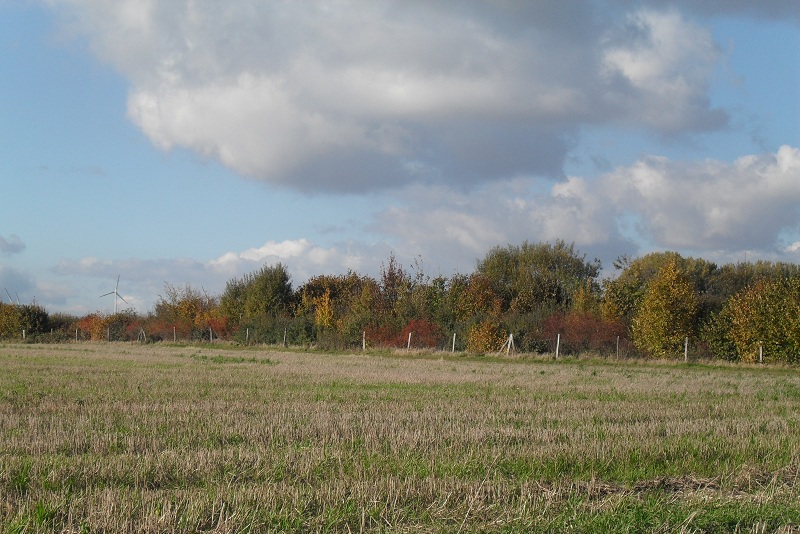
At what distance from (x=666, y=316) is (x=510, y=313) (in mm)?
13574

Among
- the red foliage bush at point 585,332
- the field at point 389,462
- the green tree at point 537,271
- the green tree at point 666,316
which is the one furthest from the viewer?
the green tree at point 537,271

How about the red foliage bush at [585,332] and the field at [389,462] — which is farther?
the red foliage bush at [585,332]

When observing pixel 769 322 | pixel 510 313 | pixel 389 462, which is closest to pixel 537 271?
pixel 510 313

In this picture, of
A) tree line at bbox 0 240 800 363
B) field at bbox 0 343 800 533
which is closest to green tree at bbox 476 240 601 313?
tree line at bbox 0 240 800 363

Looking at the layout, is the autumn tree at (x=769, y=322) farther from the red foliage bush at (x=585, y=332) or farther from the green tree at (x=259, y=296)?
the green tree at (x=259, y=296)

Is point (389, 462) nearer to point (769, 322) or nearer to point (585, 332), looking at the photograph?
point (769, 322)

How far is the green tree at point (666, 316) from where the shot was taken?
46.9 meters

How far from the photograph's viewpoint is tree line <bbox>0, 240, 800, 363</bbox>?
153 feet

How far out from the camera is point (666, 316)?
47031 millimetres

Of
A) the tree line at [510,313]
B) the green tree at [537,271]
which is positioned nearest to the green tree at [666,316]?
the tree line at [510,313]

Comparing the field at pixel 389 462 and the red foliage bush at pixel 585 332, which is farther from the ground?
the red foliage bush at pixel 585 332

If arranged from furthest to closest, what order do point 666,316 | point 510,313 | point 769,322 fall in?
point 510,313 → point 666,316 → point 769,322

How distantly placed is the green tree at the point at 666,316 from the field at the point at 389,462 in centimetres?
2888

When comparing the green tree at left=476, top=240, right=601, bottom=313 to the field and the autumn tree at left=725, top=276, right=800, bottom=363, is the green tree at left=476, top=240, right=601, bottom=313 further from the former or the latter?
the field
